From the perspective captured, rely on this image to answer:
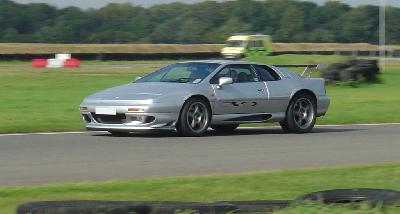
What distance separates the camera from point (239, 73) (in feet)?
52.1

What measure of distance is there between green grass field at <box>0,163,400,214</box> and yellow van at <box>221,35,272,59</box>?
47.3m

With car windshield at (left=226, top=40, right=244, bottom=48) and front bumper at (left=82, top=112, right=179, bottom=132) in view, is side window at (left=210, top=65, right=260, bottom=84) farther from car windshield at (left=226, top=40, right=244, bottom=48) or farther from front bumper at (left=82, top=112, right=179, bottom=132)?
car windshield at (left=226, top=40, right=244, bottom=48)

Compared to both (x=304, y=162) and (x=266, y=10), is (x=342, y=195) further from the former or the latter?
(x=266, y=10)

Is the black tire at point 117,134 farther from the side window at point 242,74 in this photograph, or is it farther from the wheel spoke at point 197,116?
the side window at point 242,74

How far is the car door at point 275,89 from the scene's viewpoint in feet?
51.9

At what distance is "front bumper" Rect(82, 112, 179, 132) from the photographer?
14.3 m

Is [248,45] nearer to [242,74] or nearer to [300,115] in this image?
[300,115]

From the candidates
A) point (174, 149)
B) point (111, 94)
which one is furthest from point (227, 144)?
point (111, 94)

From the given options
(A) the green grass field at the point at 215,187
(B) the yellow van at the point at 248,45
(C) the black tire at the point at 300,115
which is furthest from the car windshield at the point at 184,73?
(B) the yellow van at the point at 248,45

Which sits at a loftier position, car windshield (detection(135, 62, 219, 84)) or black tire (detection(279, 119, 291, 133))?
car windshield (detection(135, 62, 219, 84))

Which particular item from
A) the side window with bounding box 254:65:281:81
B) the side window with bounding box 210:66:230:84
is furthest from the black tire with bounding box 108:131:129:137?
the side window with bounding box 254:65:281:81

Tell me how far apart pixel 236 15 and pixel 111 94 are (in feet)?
282

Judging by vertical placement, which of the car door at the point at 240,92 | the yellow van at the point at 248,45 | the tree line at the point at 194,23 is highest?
the tree line at the point at 194,23

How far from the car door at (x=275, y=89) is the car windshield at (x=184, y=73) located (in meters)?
0.89
